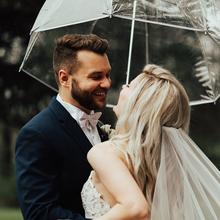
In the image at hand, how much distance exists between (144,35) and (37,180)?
93.7 inches

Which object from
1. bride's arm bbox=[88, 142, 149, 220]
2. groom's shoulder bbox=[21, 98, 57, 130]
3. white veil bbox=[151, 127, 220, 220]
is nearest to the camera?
bride's arm bbox=[88, 142, 149, 220]

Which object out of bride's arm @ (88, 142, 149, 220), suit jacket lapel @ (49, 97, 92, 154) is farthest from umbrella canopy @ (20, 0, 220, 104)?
bride's arm @ (88, 142, 149, 220)

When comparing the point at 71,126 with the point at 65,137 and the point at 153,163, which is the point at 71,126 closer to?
the point at 65,137

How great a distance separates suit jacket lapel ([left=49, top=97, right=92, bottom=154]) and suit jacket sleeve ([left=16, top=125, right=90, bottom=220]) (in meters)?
0.24

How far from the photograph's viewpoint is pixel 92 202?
459cm

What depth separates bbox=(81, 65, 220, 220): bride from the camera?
14.1 ft

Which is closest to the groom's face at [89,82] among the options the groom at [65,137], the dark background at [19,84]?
the groom at [65,137]

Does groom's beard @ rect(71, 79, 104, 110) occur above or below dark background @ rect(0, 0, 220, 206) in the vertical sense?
above

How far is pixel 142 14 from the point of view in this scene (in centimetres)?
564

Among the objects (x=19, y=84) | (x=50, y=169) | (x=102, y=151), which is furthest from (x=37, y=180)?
(x=19, y=84)

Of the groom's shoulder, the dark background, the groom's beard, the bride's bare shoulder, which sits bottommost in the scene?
the dark background

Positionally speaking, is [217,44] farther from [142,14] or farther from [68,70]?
[68,70]

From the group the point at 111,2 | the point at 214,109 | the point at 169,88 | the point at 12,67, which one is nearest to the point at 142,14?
the point at 111,2

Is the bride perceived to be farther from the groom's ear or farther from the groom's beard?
the groom's ear
